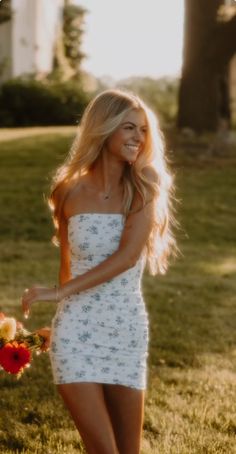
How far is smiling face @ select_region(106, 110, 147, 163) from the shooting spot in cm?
346

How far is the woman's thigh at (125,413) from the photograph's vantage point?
134 inches

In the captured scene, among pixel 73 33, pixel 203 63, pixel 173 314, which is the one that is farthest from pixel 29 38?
pixel 173 314

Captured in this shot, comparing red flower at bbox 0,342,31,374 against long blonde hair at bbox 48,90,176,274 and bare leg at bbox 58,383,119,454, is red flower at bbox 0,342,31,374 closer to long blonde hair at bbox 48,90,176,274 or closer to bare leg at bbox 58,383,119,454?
bare leg at bbox 58,383,119,454

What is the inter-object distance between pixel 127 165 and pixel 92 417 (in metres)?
1.01

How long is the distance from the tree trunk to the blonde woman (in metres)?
13.4

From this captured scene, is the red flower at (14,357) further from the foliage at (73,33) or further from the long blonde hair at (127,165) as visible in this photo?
the foliage at (73,33)

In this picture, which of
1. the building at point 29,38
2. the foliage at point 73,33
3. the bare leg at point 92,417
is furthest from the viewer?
the foliage at point 73,33

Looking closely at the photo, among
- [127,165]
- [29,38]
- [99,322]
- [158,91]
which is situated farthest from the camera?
[158,91]

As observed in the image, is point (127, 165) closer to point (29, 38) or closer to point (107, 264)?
point (107, 264)

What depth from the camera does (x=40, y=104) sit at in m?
23.6

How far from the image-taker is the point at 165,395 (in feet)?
18.1

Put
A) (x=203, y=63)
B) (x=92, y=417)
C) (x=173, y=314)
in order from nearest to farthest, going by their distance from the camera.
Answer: (x=92, y=417), (x=173, y=314), (x=203, y=63)

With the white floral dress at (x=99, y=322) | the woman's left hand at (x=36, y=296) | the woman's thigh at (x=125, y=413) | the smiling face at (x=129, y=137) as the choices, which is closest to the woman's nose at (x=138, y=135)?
the smiling face at (x=129, y=137)

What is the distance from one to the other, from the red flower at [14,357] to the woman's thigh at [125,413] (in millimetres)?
340
